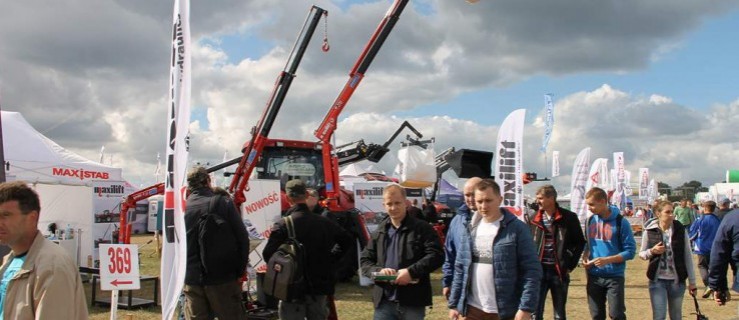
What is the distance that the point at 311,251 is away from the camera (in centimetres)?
534

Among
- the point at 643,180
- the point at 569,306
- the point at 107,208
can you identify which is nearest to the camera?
the point at 569,306

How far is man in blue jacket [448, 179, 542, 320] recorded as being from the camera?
438 centimetres

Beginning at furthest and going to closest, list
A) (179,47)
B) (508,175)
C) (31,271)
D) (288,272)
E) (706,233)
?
(706,233) → (508,175) → (288,272) → (179,47) → (31,271)

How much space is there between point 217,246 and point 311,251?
2.78ft

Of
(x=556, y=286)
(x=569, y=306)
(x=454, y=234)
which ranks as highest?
(x=454, y=234)

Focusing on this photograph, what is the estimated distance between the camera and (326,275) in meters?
5.39

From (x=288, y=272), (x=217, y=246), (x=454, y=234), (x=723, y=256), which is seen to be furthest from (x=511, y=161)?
(x=217, y=246)

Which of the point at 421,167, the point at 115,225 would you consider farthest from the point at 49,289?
the point at 115,225

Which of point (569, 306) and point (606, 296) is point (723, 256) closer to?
point (606, 296)

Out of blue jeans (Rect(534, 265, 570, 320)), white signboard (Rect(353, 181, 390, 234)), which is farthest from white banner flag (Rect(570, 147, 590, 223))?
blue jeans (Rect(534, 265, 570, 320))

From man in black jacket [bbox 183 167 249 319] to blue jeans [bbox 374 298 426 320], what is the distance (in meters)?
1.40

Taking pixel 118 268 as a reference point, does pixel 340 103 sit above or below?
above

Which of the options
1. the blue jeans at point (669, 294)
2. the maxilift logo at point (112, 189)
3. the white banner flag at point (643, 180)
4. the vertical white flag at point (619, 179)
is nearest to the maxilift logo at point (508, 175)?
the blue jeans at point (669, 294)

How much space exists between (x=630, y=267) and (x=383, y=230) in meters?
12.7
